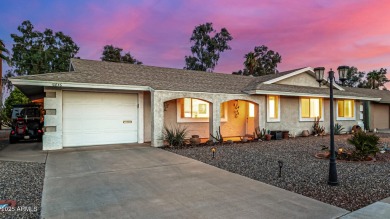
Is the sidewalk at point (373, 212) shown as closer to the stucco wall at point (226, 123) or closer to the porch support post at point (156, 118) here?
the porch support post at point (156, 118)

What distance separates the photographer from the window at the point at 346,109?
17547 millimetres

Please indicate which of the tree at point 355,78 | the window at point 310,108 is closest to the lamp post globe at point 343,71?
the window at point 310,108

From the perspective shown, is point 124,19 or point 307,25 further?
point 124,19

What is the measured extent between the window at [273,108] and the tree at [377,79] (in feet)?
103

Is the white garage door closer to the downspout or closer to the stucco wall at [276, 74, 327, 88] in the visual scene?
the stucco wall at [276, 74, 327, 88]

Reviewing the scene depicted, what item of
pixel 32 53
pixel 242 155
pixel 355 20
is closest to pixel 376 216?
pixel 242 155

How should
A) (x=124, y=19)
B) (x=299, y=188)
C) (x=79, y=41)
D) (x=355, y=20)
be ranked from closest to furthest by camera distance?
(x=299, y=188) → (x=355, y=20) → (x=124, y=19) → (x=79, y=41)

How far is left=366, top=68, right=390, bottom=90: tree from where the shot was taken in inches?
1428

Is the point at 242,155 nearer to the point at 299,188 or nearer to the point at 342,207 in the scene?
the point at 299,188

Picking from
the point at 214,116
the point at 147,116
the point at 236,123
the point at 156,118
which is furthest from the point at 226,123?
the point at 156,118

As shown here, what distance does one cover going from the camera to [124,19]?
658 inches

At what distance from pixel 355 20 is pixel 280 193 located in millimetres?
14470

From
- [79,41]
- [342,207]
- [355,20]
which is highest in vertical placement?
[79,41]

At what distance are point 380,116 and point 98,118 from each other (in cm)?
2468
